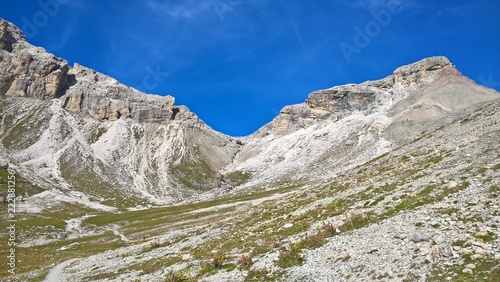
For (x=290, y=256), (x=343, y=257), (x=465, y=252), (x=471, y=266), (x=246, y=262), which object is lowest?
(x=471, y=266)

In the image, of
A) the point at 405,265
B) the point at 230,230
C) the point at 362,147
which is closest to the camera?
the point at 405,265

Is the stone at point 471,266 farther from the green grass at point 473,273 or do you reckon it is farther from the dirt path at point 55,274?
the dirt path at point 55,274

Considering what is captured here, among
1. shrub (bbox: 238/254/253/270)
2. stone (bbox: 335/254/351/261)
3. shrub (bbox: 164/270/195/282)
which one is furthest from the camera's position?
shrub (bbox: 164/270/195/282)

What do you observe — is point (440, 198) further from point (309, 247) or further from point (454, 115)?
point (454, 115)

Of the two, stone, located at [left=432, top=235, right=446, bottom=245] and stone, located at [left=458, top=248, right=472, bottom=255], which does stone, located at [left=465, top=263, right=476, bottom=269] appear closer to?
stone, located at [left=458, top=248, right=472, bottom=255]

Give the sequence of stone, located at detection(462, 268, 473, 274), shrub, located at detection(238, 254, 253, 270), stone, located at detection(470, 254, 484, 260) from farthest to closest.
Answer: shrub, located at detection(238, 254, 253, 270) < stone, located at detection(470, 254, 484, 260) < stone, located at detection(462, 268, 473, 274)

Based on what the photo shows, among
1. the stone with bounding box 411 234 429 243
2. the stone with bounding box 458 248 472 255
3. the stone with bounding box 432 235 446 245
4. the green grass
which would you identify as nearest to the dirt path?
the stone with bounding box 411 234 429 243

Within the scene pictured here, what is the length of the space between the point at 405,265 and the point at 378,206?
11897mm

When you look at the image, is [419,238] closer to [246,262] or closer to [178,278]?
[246,262]

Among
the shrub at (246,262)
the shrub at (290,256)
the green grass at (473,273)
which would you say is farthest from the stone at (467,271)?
the shrub at (246,262)

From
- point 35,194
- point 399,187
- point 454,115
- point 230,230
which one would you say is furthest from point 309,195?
point 35,194

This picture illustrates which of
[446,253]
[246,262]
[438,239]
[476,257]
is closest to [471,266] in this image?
[476,257]

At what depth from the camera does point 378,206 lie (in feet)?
99.0

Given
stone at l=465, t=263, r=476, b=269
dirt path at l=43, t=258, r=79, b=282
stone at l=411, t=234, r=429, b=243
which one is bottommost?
stone at l=465, t=263, r=476, b=269
